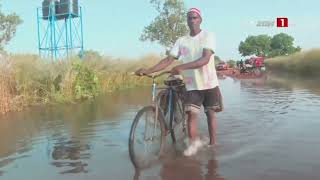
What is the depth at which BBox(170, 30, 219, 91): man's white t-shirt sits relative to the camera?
674 centimetres

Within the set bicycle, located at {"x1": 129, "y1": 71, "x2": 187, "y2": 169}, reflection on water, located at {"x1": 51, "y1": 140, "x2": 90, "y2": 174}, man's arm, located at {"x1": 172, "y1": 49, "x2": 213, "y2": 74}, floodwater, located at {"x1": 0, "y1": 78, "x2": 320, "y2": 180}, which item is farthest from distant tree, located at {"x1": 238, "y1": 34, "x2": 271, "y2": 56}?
man's arm, located at {"x1": 172, "y1": 49, "x2": 213, "y2": 74}

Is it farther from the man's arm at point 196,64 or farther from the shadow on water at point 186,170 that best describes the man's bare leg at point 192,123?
the man's arm at point 196,64

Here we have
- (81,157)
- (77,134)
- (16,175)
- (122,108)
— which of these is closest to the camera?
(16,175)

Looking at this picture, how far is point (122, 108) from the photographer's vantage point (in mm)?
13578

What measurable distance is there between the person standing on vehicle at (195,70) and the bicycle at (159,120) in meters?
0.20

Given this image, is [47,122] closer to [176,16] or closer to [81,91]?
[81,91]

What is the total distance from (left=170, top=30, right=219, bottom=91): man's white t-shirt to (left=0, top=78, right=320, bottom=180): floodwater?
1022 mm

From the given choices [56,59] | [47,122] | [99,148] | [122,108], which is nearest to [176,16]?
[56,59]

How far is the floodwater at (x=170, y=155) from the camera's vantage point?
6039 mm

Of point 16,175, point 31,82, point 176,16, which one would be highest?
point 176,16

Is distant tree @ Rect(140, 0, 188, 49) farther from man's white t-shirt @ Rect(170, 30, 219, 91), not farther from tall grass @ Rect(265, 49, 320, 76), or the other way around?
man's white t-shirt @ Rect(170, 30, 219, 91)

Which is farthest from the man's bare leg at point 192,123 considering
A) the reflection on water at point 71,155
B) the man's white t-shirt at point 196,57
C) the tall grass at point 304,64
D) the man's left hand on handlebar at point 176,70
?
the tall grass at point 304,64

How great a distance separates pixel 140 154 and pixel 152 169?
10.6 inches

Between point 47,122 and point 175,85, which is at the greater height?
point 175,85
